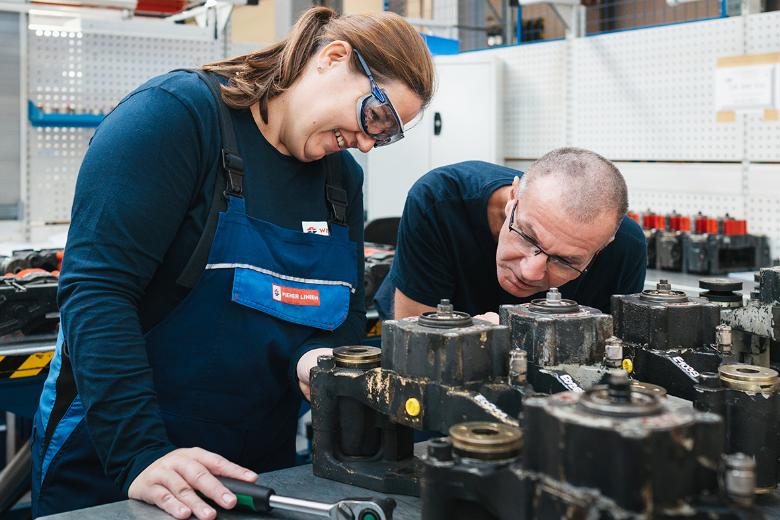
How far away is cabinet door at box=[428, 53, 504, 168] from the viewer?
15.9ft

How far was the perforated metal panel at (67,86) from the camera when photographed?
3.88m

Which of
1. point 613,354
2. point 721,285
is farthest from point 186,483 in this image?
point 721,285

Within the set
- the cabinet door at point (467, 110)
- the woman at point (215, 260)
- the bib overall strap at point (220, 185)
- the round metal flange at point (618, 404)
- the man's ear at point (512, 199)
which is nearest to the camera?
the round metal flange at point (618, 404)

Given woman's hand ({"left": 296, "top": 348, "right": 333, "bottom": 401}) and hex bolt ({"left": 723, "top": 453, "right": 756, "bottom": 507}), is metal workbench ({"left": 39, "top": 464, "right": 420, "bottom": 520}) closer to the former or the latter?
woman's hand ({"left": 296, "top": 348, "right": 333, "bottom": 401})

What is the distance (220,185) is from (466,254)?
2.16 ft

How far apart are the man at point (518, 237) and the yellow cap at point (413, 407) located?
56cm

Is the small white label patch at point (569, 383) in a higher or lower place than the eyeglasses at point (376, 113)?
lower

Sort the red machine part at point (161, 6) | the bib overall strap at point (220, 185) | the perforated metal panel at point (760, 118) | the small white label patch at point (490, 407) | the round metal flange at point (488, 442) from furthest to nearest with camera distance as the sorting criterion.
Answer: the red machine part at point (161, 6) → the perforated metal panel at point (760, 118) → the bib overall strap at point (220, 185) → the small white label patch at point (490, 407) → the round metal flange at point (488, 442)

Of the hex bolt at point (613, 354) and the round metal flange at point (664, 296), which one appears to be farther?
the round metal flange at point (664, 296)

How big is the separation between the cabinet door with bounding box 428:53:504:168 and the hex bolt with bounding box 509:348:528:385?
386 cm

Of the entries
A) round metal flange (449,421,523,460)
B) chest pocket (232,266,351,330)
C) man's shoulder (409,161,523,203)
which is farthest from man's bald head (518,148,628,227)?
round metal flange (449,421,523,460)

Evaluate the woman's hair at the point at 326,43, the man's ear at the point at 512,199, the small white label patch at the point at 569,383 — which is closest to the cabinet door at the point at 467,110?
the man's ear at the point at 512,199

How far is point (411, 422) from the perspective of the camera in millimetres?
1062

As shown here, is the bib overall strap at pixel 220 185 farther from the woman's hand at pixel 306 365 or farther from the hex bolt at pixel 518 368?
the hex bolt at pixel 518 368
